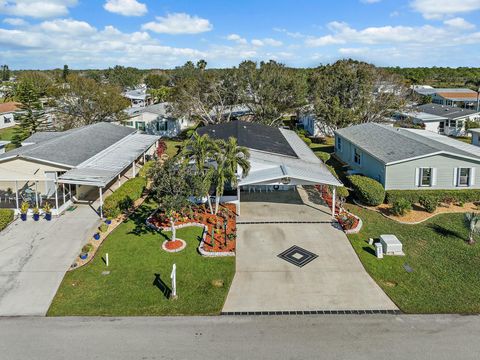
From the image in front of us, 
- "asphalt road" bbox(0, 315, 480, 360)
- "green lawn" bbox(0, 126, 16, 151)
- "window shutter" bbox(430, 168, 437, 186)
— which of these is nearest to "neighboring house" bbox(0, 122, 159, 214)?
"asphalt road" bbox(0, 315, 480, 360)

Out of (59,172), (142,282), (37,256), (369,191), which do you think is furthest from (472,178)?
(59,172)

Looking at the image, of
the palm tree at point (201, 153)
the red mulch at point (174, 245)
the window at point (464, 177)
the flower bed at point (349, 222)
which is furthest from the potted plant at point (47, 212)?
the window at point (464, 177)

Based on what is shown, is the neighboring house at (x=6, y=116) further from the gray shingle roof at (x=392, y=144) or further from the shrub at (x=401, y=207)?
the shrub at (x=401, y=207)

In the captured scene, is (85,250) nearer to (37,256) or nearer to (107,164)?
(37,256)

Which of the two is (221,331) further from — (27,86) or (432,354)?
(27,86)

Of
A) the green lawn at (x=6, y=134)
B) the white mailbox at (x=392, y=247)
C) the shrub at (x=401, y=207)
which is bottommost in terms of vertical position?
the white mailbox at (x=392, y=247)

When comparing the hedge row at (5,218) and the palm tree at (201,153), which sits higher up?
the palm tree at (201,153)
